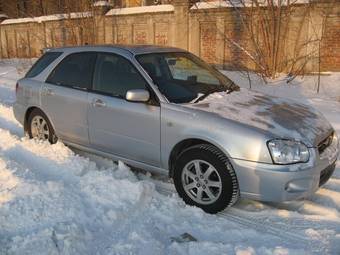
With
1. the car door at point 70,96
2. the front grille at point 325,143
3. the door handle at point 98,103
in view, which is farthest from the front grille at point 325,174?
the car door at point 70,96

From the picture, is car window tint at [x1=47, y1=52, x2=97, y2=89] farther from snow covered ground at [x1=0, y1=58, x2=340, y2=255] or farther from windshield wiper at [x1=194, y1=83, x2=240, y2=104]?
windshield wiper at [x1=194, y1=83, x2=240, y2=104]

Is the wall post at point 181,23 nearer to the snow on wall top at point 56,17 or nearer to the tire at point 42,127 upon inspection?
the snow on wall top at point 56,17

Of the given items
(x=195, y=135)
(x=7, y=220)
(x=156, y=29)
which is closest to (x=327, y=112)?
(x=195, y=135)

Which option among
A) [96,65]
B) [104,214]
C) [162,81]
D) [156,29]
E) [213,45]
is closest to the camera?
[104,214]

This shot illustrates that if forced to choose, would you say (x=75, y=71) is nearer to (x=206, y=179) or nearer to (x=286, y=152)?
(x=206, y=179)

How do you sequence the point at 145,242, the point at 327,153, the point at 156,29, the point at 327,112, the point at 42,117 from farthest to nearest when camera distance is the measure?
the point at 156,29
the point at 327,112
the point at 42,117
the point at 327,153
the point at 145,242

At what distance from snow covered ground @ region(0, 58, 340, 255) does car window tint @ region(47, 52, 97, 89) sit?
1.05m

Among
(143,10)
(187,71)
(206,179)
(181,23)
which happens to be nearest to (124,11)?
(143,10)

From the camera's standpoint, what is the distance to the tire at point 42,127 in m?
5.77

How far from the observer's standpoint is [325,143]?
4.08m

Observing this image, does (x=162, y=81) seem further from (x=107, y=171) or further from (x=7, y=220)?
(x=7, y=220)

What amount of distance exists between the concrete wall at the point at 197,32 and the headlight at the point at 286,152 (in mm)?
9041

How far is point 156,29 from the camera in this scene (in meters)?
16.0

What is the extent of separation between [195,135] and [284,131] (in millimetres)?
866
